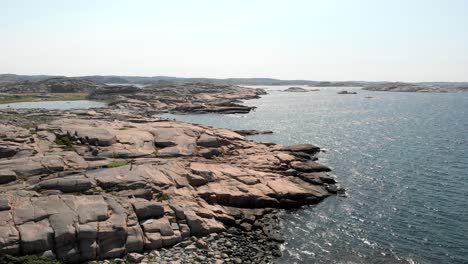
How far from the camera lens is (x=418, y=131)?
83.9 meters

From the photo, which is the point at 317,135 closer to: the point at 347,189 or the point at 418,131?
the point at 418,131

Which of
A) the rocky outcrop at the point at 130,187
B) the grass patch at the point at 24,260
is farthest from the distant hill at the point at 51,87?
the grass patch at the point at 24,260

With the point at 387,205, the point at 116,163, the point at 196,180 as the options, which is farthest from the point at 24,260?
the point at 387,205

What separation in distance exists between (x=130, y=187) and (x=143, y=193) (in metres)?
1.47

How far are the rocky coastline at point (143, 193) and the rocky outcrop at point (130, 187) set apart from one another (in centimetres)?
9

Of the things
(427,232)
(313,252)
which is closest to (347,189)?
(427,232)

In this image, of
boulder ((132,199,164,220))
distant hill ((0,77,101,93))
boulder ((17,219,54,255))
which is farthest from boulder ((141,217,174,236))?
distant hill ((0,77,101,93))

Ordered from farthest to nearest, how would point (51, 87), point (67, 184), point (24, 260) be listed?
point (51, 87) < point (67, 184) < point (24, 260)

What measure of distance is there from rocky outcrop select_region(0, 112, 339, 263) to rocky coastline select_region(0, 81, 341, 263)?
9cm

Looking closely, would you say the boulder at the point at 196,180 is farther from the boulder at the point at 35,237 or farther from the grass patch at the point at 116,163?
the boulder at the point at 35,237

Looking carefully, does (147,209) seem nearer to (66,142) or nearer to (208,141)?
(66,142)

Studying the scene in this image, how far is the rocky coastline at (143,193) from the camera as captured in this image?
26.7 meters

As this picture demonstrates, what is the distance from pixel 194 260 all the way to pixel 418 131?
71551 mm

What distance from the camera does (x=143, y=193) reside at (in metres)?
33.0
